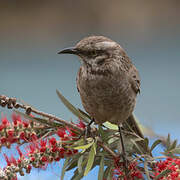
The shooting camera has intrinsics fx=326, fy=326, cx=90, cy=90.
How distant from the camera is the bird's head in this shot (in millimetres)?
940

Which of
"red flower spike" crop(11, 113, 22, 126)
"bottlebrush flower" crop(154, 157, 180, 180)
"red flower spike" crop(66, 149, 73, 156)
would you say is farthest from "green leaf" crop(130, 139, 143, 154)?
"red flower spike" crop(11, 113, 22, 126)

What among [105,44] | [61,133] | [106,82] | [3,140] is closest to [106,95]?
[106,82]

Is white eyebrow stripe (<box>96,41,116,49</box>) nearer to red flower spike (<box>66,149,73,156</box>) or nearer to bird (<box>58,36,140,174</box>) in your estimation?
bird (<box>58,36,140,174</box>)

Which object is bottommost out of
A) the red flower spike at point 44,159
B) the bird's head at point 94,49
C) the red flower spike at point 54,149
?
the red flower spike at point 44,159

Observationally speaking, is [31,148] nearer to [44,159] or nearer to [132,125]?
[44,159]

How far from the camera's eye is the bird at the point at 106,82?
39.1 inches

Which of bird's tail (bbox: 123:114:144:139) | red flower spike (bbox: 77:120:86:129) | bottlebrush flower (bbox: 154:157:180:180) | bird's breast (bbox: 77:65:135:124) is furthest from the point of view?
bird's tail (bbox: 123:114:144:139)

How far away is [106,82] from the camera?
41.4 inches

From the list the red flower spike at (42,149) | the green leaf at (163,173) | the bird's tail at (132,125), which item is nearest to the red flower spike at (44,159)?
the red flower spike at (42,149)

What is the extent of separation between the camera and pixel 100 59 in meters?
1.00

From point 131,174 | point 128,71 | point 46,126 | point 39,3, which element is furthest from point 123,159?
point 39,3

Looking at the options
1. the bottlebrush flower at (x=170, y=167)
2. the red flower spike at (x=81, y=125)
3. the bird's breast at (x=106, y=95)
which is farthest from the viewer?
the bird's breast at (x=106, y=95)

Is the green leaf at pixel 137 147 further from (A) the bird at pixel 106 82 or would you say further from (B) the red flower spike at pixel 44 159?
(B) the red flower spike at pixel 44 159

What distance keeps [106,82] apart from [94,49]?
0.46 feet
